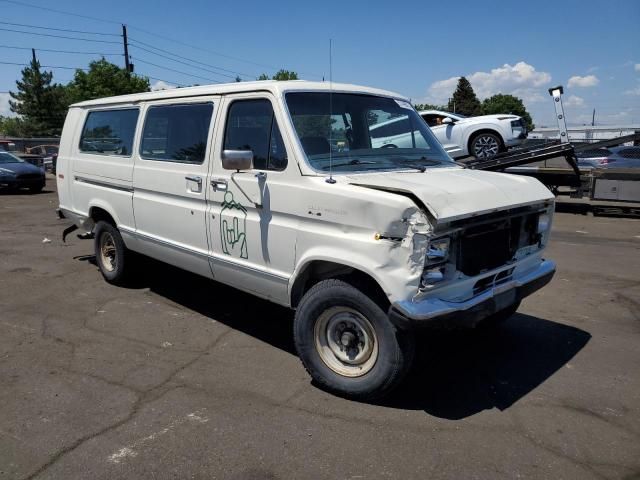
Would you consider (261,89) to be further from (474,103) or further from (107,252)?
(474,103)

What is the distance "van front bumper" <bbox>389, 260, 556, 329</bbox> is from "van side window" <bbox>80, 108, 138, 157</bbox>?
147 inches

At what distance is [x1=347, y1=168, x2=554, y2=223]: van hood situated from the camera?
125 inches

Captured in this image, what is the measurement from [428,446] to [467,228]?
4.49 ft

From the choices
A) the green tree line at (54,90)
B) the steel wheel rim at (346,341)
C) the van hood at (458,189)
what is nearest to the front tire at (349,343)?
the steel wheel rim at (346,341)

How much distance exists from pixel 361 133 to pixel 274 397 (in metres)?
2.24

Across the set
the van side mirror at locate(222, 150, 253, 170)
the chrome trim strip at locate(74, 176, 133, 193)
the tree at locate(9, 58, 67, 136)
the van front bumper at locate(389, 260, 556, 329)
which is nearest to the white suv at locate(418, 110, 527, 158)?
the chrome trim strip at locate(74, 176, 133, 193)

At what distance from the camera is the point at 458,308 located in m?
3.24

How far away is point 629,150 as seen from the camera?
17641 mm

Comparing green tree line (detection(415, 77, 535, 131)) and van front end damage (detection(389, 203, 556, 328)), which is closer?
van front end damage (detection(389, 203, 556, 328))

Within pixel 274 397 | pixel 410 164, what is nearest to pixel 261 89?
pixel 410 164

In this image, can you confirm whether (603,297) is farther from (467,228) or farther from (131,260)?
(131,260)

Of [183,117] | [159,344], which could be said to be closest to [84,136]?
[183,117]

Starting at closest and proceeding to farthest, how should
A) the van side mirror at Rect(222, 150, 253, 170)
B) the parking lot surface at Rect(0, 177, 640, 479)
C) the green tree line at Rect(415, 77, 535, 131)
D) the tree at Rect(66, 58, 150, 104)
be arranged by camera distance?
the parking lot surface at Rect(0, 177, 640, 479), the van side mirror at Rect(222, 150, 253, 170), the tree at Rect(66, 58, 150, 104), the green tree line at Rect(415, 77, 535, 131)

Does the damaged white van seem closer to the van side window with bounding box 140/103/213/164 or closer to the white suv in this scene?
the van side window with bounding box 140/103/213/164
